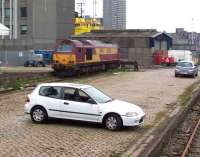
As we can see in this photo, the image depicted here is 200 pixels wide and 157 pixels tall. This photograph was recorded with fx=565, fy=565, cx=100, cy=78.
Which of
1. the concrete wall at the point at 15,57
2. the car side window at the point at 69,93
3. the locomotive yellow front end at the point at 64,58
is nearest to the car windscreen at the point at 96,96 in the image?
the car side window at the point at 69,93

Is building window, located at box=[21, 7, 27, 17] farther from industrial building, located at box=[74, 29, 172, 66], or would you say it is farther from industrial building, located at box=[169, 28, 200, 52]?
industrial building, located at box=[169, 28, 200, 52]

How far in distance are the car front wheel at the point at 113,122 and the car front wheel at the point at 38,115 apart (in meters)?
2.12

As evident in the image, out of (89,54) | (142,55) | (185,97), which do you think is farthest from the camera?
(142,55)

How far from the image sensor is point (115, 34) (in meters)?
89.4

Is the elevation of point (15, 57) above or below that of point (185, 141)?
→ above

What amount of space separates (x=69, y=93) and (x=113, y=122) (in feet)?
5.50

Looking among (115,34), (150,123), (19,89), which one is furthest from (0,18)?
Result: (150,123)

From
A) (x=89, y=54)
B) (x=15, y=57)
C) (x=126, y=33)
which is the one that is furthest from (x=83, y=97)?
(x=126, y=33)

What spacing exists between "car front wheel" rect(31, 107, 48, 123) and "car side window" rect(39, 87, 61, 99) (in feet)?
1.63

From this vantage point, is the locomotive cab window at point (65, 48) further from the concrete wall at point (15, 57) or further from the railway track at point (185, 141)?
the concrete wall at point (15, 57)

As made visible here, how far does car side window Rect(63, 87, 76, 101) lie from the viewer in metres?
17.4

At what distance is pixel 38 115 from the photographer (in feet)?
59.2

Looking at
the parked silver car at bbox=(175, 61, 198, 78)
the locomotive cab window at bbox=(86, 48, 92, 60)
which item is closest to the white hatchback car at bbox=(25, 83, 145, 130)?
the locomotive cab window at bbox=(86, 48, 92, 60)

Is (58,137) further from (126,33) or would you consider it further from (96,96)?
(126,33)
